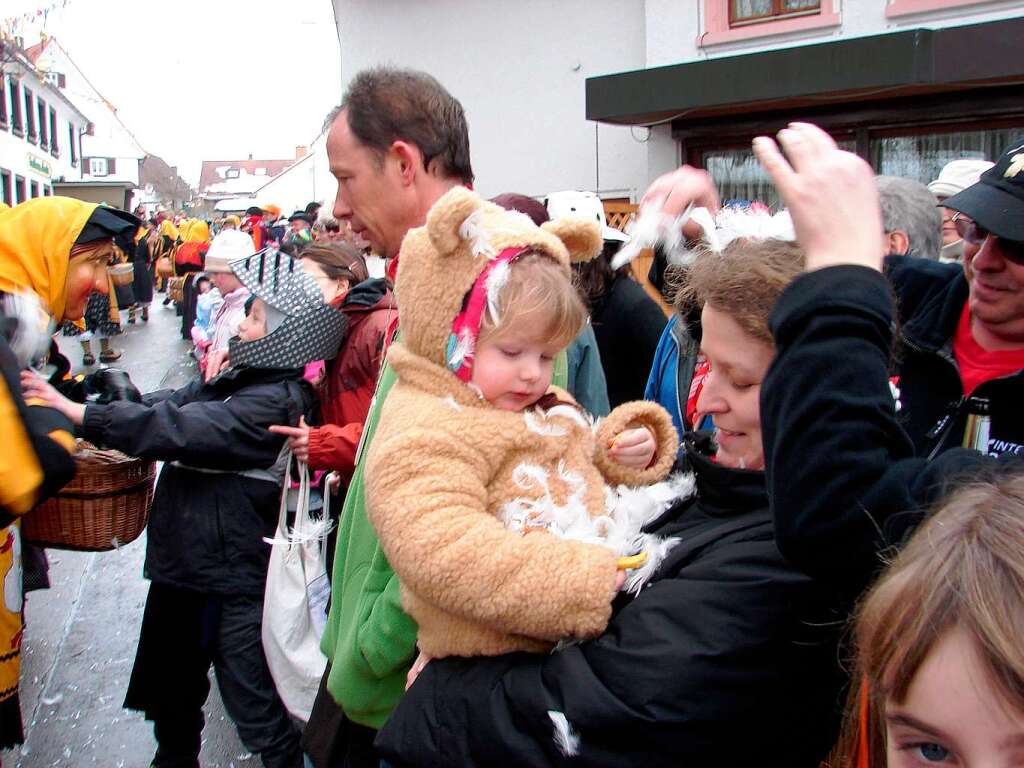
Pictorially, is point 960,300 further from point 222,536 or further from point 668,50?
point 668,50

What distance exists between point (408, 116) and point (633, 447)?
1.09m

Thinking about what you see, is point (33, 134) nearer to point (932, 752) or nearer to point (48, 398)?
point (48, 398)

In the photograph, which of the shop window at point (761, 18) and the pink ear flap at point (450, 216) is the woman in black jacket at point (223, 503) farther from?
the shop window at point (761, 18)

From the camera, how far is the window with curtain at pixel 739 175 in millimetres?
9922

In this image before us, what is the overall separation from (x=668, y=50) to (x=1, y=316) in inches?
360

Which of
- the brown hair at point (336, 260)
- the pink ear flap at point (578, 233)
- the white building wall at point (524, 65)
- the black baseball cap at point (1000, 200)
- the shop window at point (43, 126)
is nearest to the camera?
the black baseball cap at point (1000, 200)

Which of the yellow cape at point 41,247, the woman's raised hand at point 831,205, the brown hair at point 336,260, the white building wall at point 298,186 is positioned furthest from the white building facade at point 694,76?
the white building wall at point 298,186

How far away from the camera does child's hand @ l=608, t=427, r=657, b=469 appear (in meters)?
1.88

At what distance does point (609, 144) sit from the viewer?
1127cm

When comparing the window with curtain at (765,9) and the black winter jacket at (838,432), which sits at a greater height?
the window with curtain at (765,9)

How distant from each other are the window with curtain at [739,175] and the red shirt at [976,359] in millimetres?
8275

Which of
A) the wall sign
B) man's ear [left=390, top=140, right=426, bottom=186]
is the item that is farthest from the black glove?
the wall sign

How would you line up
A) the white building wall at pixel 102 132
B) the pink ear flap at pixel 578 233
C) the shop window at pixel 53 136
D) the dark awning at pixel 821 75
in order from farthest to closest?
the white building wall at pixel 102 132
the shop window at pixel 53 136
the dark awning at pixel 821 75
the pink ear flap at pixel 578 233

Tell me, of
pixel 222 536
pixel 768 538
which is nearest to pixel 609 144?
pixel 222 536
